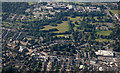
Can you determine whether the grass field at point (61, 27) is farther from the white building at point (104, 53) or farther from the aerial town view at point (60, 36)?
the white building at point (104, 53)

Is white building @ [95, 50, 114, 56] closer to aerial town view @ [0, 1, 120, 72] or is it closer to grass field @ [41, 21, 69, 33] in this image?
aerial town view @ [0, 1, 120, 72]

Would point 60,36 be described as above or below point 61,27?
below

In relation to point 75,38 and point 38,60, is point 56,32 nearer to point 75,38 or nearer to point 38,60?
point 75,38

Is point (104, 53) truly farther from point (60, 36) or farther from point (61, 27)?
point (61, 27)

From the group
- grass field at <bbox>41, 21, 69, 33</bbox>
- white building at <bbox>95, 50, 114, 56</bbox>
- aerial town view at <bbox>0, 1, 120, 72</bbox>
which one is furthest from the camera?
grass field at <bbox>41, 21, 69, 33</bbox>

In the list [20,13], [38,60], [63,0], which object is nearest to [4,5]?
[20,13]

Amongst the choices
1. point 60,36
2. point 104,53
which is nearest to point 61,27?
point 60,36

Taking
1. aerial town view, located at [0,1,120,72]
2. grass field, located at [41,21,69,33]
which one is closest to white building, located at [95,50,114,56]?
aerial town view, located at [0,1,120,72]

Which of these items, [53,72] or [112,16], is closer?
[53,72]

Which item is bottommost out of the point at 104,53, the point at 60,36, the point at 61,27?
the point at 104,53
